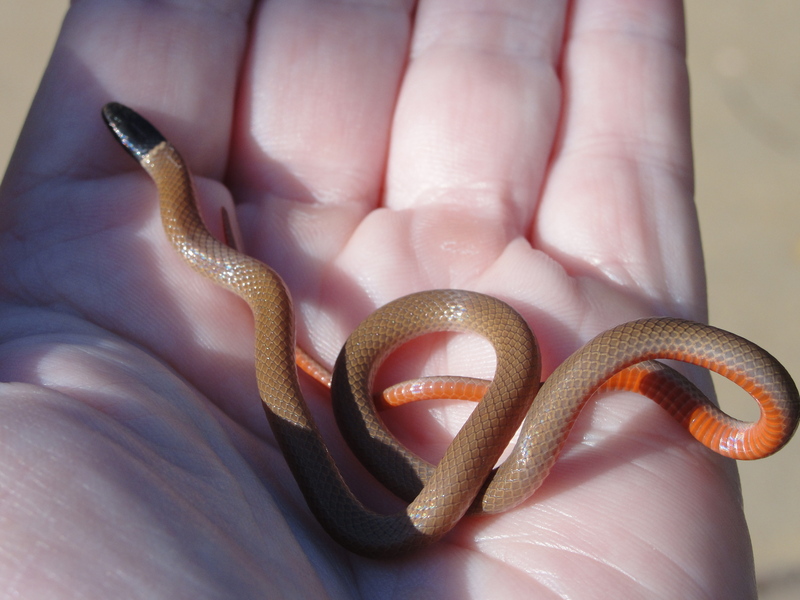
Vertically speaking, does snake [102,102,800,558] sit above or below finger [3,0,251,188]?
below

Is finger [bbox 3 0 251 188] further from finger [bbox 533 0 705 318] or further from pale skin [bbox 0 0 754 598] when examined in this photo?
finger [bbox 533 0 705 318]

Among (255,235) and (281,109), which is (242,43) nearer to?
(281,109)

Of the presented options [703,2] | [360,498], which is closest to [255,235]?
[360,498]

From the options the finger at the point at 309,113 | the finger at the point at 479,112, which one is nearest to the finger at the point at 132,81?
the finger at the point at 309,113

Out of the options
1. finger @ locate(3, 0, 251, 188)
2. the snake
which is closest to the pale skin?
finger @ locate(3, 0, 251, 188)

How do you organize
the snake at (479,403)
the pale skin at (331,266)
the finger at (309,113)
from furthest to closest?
the finger at (309,113), the snake at (479,403), the pale skin at (331,266)

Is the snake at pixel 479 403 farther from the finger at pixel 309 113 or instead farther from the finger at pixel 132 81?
the finger at pixel 132 81
